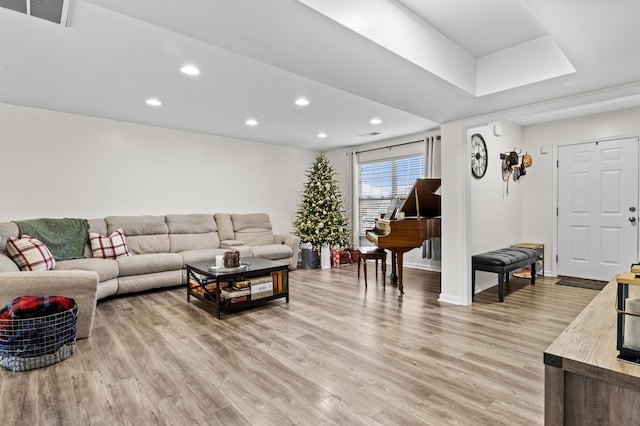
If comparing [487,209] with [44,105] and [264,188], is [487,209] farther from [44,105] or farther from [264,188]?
[44,105]

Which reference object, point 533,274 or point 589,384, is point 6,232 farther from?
point 533,274

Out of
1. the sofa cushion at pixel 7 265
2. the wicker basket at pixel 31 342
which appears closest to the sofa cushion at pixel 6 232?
the sofa cushion at pixel 7 265

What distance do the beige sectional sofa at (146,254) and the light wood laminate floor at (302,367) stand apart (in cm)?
42

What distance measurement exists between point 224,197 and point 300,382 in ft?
15.3

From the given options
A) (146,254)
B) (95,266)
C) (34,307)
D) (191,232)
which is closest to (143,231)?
(146,254)

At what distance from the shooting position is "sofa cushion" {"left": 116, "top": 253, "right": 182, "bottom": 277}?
428cm

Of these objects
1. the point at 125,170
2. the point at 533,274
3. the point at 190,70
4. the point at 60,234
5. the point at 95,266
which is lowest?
the point at 533,274

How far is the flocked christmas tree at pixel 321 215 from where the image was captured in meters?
6.35

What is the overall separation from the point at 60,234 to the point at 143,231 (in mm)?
1031

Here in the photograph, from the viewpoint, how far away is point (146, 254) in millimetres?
4738

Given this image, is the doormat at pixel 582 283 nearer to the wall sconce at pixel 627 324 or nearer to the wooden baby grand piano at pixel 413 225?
the wooden baby grand piano at pixel 413 225

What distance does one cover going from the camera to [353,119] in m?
5.00

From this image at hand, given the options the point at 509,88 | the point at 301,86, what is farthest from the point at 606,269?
the point at 301,86

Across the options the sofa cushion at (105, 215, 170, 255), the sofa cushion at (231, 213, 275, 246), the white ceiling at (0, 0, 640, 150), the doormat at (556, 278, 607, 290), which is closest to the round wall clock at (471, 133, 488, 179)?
the white ceiling at (0, 0, 640, 150)
